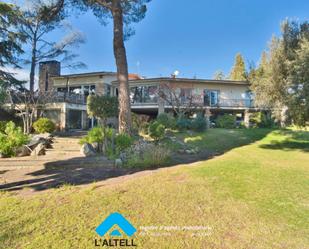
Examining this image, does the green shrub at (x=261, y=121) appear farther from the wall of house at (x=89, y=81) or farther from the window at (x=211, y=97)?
the wall of house at (x=89, y=81)

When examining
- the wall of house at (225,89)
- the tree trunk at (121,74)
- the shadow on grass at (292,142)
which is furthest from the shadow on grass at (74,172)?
the wall of house at (225,89)

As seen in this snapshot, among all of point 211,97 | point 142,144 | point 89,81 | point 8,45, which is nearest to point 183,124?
point 142,144

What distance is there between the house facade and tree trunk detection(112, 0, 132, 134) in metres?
9.88

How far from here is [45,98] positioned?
1769 cm

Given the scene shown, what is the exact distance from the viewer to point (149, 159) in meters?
7.38

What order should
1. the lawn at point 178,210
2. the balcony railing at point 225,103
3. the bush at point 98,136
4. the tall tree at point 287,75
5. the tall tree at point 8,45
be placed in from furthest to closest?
1. the balcony railing at point 225,103
2. the tall tree at point 8,45
3. the tall tree at point 287,75
4. the bush at point 98,136
5. the lawn at point 178,210

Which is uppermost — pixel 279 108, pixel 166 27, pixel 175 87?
pixel 166 27

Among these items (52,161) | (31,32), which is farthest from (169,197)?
(31,32)

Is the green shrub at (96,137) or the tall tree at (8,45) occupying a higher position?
the tall tree at (8,45)

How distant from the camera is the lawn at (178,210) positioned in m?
3.14

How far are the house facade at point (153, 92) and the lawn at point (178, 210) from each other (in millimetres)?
15627

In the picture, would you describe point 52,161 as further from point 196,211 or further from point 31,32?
point 31,32

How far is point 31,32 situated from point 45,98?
9330 mm

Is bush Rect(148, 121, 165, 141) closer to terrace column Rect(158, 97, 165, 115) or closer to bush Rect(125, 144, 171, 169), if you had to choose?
bush Rect(125, 144, 171, 169)
